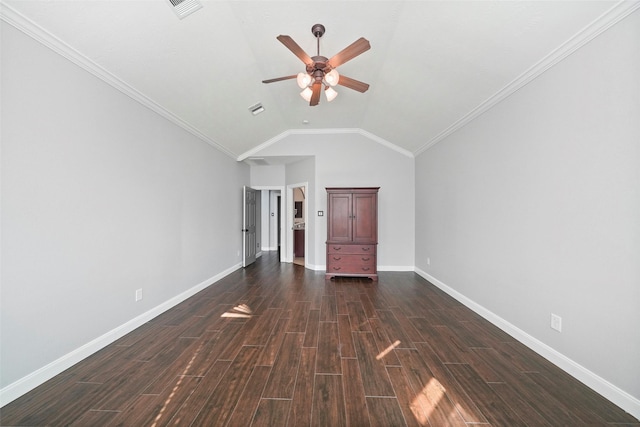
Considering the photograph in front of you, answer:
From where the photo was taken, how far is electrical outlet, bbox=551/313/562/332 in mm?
2050

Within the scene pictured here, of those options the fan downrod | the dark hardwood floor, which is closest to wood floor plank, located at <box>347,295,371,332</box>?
the dark hardwood floor

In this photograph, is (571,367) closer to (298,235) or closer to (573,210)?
(573,210)

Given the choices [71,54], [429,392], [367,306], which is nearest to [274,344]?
[429,392]

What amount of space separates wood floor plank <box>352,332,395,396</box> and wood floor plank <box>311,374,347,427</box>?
21 cm

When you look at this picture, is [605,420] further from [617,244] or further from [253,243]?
[253,243]

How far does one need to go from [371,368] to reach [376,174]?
4.22 metres

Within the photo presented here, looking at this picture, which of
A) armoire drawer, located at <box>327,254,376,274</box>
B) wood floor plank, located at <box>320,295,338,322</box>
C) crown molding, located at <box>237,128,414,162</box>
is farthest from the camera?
crown molding, located at <box>237,128,414,162</box>

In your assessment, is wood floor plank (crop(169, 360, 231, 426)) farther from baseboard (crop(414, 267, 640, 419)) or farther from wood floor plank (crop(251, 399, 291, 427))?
A: baseboard (crop(414, 267, 640, 419))

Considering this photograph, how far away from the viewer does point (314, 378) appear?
6.24 feet

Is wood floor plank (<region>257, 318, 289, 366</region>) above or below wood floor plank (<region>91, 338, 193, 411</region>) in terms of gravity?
above

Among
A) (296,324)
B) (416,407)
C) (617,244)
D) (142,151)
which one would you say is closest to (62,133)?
(142,151)

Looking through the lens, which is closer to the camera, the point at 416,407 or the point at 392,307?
the point at 416,407

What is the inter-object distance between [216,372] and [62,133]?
2.34m

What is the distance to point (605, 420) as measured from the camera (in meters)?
1.50
